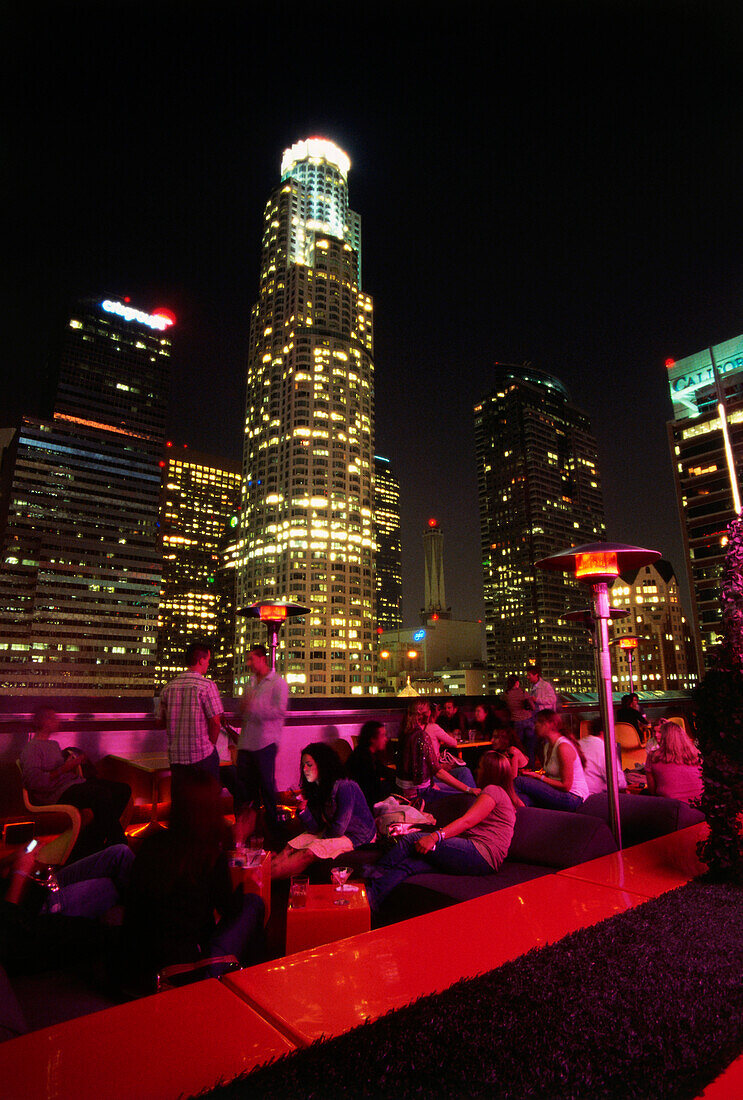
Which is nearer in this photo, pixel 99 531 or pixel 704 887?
pixel 704 887

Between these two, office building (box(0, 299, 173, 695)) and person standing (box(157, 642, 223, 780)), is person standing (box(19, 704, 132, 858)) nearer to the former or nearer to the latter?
person standing (box(157, 642, 223, 780))

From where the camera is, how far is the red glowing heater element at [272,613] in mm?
10586

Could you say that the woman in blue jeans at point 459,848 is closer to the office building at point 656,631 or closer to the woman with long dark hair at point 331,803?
the woman with long dark hair at point 331,803

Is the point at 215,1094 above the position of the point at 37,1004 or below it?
above

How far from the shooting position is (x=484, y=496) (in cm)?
16525

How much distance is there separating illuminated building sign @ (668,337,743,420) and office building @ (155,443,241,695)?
107m

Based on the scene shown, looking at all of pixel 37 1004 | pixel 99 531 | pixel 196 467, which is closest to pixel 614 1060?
pixel 37 1004

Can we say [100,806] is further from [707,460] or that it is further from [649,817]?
[707,460]

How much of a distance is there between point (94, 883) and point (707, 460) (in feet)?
309

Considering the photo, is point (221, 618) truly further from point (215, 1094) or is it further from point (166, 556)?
point (215, 1094)

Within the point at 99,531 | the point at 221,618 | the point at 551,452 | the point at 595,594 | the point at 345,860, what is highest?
the point at 551,452

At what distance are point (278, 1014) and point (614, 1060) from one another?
46.9 inches

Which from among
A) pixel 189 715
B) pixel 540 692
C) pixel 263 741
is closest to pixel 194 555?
Result: pixel 540 692

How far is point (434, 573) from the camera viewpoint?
185 m
